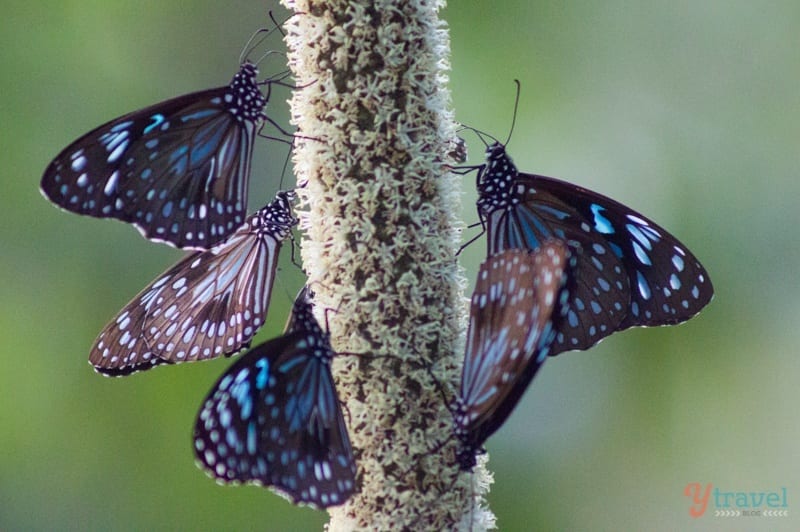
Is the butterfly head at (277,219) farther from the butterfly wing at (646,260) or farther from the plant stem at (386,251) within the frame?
the butterfly wing at (646,260)

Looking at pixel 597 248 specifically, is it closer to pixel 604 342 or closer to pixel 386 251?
pixel 386 251

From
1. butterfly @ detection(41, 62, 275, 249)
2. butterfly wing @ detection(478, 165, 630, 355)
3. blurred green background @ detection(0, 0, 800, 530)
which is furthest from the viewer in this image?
blurred green background @ detection(0, 0, 800, 530)

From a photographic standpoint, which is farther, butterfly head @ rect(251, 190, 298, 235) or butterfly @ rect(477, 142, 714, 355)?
butterfly head @ rect(251, 190, 298, 235)

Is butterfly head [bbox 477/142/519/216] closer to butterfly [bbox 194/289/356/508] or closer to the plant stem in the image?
the plant stem

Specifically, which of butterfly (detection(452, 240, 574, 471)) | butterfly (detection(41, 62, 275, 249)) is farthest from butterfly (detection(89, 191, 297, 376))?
butterfly (detection(452, 240, 574, 471))

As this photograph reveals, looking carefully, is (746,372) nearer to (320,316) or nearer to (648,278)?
(648,278)

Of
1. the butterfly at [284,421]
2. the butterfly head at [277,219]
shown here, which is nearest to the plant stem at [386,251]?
the butterfly at [284,421]

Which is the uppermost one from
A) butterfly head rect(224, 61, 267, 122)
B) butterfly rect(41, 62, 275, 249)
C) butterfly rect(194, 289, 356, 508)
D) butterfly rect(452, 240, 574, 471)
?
butterfly head rect(224, 61, 267, 122)
